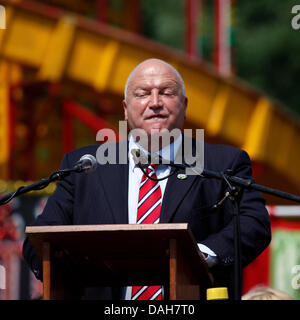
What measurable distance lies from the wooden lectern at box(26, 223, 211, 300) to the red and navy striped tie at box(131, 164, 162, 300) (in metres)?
0.05

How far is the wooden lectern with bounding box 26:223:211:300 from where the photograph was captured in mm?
3271

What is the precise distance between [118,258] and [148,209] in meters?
0.50

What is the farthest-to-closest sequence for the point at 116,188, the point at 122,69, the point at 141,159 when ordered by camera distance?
the point at 122,69 < the point at 116,188 < the point at 141,159

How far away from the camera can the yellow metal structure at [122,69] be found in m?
11.6

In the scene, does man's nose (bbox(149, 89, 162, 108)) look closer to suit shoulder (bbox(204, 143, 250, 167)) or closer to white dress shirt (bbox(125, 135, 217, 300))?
white dress shirt (bbox(125, 135, 217, 300))

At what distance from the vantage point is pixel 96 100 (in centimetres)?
1422

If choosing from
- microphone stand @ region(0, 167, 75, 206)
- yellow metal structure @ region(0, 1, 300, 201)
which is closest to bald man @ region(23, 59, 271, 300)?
microphone stand @ region(0, 167, 75, 206)

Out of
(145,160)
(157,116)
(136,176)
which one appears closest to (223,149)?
(157,116)

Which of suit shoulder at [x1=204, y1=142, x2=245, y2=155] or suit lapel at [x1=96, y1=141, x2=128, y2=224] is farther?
suit shoulder at [x1=204, y1=142, x2=245, y2=155]

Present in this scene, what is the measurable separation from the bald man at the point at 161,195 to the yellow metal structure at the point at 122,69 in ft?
23.7

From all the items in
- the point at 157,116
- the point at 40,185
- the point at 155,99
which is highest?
the point at 155,99

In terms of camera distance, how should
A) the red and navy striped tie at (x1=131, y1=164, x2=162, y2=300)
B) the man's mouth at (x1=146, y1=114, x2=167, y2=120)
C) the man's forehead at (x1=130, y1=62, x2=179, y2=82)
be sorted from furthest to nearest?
the man's forehead at (x1=130, y1=62, x2=179, y2=82)
the man's mouth at (x1=146, y1=114, x2=167, y2=120)
the red and navy striped tie at (x1=131, y1=164, x2=162, y2=300)

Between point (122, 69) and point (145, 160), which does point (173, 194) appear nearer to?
point (145, 160)

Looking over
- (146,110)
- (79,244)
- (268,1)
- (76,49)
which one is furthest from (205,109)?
(268,1)
